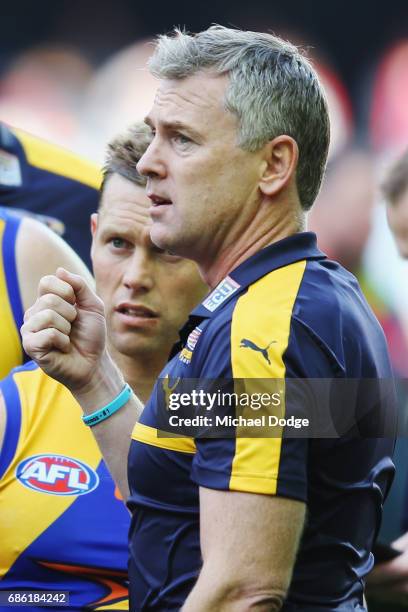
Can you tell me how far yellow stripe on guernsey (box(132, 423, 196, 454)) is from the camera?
5.10 feet

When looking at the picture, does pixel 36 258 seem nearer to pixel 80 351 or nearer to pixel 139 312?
pixel 139 312

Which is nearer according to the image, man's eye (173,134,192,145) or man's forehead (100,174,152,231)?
man's eye (173,134,192,145)

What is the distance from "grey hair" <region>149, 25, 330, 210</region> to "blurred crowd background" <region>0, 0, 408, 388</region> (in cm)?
370

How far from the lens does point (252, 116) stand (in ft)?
5.42

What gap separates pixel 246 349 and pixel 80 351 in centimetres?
55

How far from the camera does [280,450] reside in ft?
4.71

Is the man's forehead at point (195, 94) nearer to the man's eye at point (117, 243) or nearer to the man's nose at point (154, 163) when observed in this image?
the man's nose at point (154, 163)

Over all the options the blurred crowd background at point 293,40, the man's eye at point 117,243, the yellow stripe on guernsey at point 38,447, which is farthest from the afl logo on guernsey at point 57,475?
the blurred crowd background at point 293,40

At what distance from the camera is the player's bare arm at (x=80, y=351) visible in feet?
5.97

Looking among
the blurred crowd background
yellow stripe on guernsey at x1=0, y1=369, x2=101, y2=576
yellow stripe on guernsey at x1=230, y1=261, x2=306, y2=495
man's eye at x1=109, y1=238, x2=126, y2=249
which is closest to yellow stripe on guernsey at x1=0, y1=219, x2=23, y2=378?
yellow stripe on guernsey at x1=0, y1=369, x2=101, y2=576

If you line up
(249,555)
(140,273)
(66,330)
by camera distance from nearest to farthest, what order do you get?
(249,555) < (66,330) < (140,273)

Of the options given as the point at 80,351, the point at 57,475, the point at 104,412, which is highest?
the point at 80,351

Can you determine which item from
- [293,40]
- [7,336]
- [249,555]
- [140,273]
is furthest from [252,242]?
[293,40]

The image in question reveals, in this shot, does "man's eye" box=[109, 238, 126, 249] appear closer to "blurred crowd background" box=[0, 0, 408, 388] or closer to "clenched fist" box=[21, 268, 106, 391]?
"clenched fist" box=[21, 268, 106, 391]
